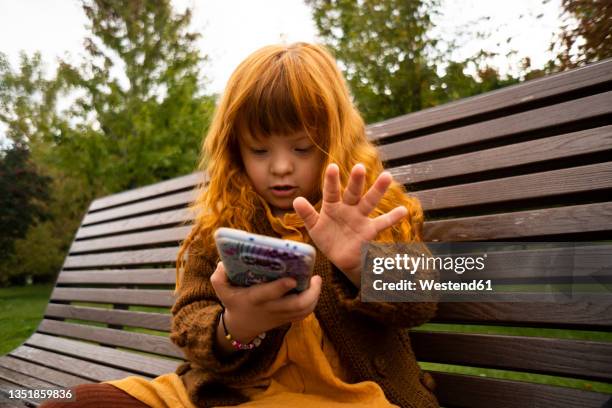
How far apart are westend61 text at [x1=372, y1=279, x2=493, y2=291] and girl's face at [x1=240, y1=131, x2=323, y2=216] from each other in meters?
0.40

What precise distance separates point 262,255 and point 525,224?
955 millimetres

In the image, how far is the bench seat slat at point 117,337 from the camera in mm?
2601

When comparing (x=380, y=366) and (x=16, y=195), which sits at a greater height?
(x=380, y=366)

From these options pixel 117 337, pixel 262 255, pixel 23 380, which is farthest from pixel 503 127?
pixel 23 380

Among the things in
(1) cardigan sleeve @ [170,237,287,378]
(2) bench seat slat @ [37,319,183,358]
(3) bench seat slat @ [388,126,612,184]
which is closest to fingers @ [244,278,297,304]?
(1) cardigan sleeve @ [170,237,287,378]

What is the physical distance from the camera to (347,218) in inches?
47.8

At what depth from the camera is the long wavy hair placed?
59.9 inches

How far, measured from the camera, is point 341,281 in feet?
4.46

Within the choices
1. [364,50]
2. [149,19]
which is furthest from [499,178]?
[149,19]

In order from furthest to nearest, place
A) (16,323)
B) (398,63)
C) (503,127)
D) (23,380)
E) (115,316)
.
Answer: (16,323) < (398,63) < (115,316) < (23,380) < (503,127)

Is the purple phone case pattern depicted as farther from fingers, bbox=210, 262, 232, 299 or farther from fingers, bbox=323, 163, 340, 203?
fingers, bbox=323, 163, 340, 203

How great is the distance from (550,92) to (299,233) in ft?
2.82

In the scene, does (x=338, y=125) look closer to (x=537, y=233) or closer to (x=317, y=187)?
(x=317, y=187)

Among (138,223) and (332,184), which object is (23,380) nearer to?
(138,223)
